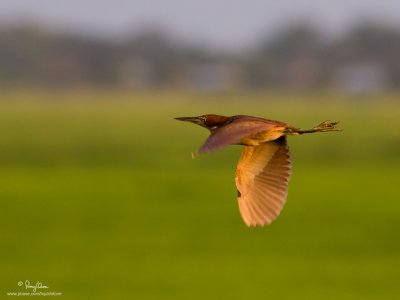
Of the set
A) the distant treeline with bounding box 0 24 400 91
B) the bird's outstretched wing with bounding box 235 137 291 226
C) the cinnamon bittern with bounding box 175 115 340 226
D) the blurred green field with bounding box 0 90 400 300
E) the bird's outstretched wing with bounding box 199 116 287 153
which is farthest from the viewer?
the distant treeline with bounding box 0 24 400 91

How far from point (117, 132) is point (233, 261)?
22933 millimetres

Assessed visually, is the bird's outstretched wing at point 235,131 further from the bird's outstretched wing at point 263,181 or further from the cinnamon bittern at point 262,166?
the bird's outstretched wing at point 263,181

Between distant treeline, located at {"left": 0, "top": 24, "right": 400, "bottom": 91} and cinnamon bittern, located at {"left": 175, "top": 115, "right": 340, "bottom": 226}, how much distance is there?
62.5m

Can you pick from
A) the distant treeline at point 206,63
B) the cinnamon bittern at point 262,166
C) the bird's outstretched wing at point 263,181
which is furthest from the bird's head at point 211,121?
the distant treeline at point 206,63

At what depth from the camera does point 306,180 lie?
21.5 meters

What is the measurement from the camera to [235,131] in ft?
11.0

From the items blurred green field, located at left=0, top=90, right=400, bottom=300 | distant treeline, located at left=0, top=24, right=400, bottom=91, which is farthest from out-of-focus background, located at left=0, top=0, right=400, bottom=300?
distant treeline, located at left=0, top=24, right=400, bottom=91

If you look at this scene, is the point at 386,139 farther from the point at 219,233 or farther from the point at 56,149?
the point at 219,233

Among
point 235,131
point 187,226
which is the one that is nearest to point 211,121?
point 235,131

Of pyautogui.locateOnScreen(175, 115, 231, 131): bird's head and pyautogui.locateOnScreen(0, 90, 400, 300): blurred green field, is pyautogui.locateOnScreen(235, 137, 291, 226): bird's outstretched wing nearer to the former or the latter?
pyautogui.locateOnScreen(175, 115, 231, 131): bird's head

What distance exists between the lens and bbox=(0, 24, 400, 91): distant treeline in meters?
67.5

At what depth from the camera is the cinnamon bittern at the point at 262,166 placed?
11.7ft

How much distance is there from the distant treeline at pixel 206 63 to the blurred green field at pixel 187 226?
3744cm

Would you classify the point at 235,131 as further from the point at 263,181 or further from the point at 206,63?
the point at 206,63
